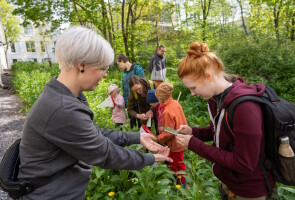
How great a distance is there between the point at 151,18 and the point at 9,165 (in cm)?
1980

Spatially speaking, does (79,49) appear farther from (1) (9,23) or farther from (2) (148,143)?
(1) (9,23)

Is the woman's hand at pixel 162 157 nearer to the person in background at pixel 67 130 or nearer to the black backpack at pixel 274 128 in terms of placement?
the person in background at pixel 67 130

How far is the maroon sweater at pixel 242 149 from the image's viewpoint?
4.20 feet

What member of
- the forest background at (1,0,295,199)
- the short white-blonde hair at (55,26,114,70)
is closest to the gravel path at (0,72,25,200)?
the forest background at (1,0,295,199)

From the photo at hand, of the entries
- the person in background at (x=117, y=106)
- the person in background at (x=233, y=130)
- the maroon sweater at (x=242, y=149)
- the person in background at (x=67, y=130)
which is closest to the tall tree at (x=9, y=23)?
the person in background at (x=117, y=106)

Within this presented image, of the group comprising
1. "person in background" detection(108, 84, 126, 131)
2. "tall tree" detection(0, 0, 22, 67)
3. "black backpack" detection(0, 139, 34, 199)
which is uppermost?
"tall tree" detection(0, 0, 22, 67)

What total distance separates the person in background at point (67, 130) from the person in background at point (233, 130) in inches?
23.3

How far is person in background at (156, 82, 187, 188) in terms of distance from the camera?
291 cm

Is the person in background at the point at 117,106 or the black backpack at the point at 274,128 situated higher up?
the black backpack at the point at 274,128

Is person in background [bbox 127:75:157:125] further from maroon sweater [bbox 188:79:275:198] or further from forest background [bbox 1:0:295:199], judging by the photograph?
maroon sweater [bbox 188:79:275:198]

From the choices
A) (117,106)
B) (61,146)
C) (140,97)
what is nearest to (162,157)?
(61,146)

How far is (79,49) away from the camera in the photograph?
1.29 metres

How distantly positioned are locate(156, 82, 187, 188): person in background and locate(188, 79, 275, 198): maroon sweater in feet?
4.16

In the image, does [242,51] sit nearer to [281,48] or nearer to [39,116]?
[281,48]
